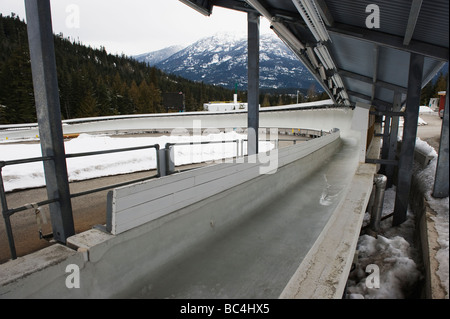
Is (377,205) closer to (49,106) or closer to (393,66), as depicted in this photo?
(393,66)

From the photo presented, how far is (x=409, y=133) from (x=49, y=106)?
248 inches

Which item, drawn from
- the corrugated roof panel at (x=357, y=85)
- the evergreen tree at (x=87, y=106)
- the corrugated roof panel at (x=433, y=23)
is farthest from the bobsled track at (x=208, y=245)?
the evergreen tree at (x=87, y=106)

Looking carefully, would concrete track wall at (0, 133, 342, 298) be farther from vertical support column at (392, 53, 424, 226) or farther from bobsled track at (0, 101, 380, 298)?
vertical support column at (392, 53, 424, 226)

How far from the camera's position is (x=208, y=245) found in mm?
3326

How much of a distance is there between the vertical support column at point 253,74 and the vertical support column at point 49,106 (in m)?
4.21

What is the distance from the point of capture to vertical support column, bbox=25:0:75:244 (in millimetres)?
2729

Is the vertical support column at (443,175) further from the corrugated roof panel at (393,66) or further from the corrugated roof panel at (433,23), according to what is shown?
the corrugated roof panel at (393,66)

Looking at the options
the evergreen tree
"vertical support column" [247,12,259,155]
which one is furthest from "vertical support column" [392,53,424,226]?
the evergreen tree

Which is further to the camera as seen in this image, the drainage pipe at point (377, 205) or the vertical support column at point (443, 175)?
the drainage pipe at point (377, 205)

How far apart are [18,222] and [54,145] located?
186 centimetres

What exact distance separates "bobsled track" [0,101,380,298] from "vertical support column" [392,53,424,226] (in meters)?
1.36

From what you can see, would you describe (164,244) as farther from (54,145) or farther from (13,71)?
(13,71)

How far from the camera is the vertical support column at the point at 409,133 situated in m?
5.11
